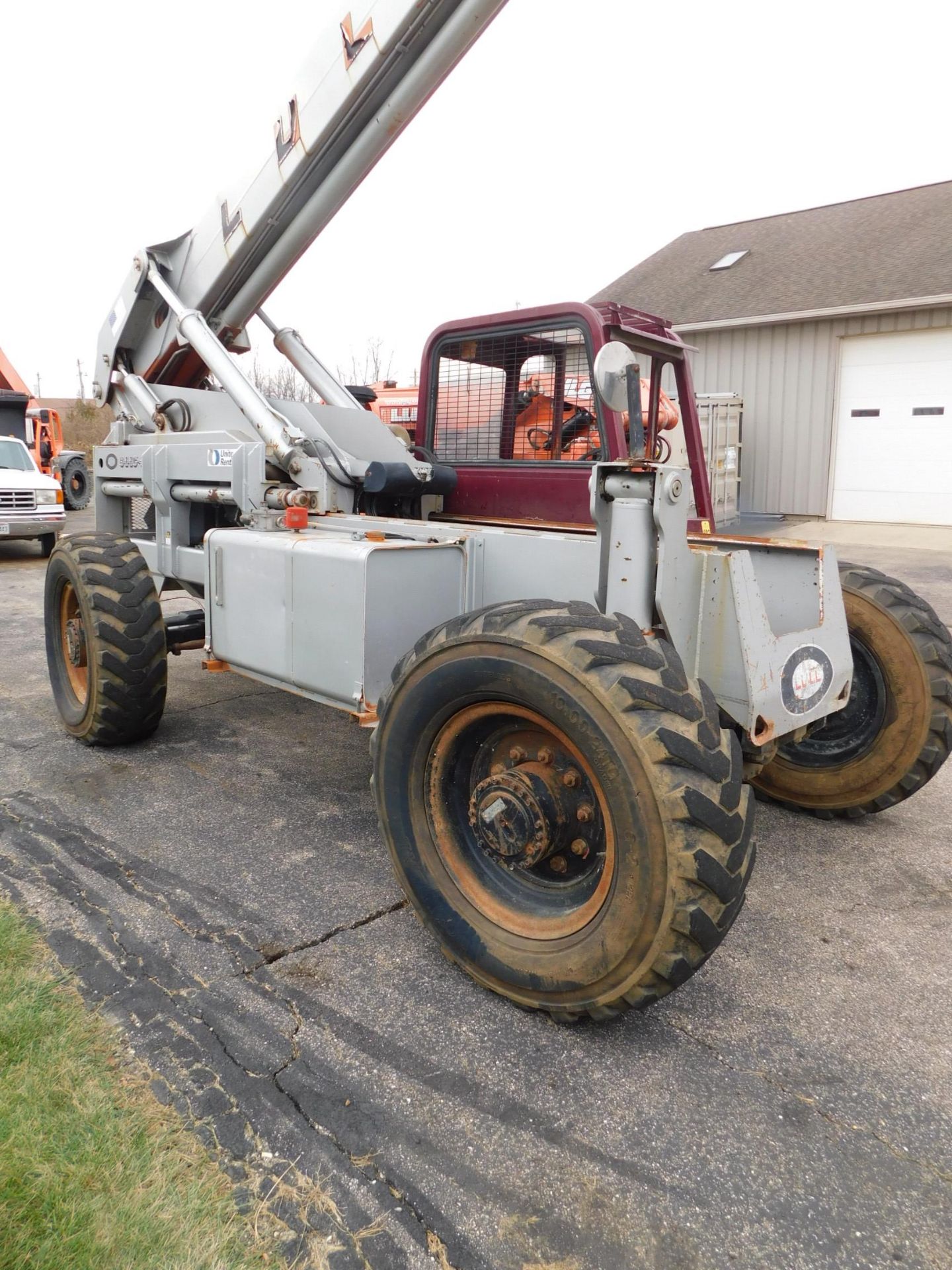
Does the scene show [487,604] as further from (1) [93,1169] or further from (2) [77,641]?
(2) [77,641]

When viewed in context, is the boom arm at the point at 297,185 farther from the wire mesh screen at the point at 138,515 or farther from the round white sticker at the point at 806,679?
the round white sticker at the point at 806,679

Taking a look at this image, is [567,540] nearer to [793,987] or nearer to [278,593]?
[278,593]

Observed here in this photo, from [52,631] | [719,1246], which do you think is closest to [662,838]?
[719,1246]

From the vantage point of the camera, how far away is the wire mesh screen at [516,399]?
3752mm

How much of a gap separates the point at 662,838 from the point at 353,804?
7.52 ft

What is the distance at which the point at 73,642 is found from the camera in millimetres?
4883

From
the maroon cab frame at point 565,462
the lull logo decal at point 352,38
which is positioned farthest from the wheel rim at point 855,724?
the lull logo decal at point 352,38

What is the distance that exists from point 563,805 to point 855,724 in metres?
1.99

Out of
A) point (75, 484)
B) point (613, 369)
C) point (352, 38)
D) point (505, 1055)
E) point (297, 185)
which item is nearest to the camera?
point (505, 1055)

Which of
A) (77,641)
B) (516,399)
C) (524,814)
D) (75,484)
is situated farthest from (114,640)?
(75,484)

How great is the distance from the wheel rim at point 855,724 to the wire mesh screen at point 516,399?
1.54 meters

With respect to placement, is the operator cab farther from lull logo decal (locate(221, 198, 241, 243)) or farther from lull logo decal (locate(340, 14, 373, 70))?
lull logo decal (locate(221, 198, 241, 243))

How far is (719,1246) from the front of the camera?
71.4 inches

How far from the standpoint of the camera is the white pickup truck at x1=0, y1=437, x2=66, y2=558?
13453 mm
